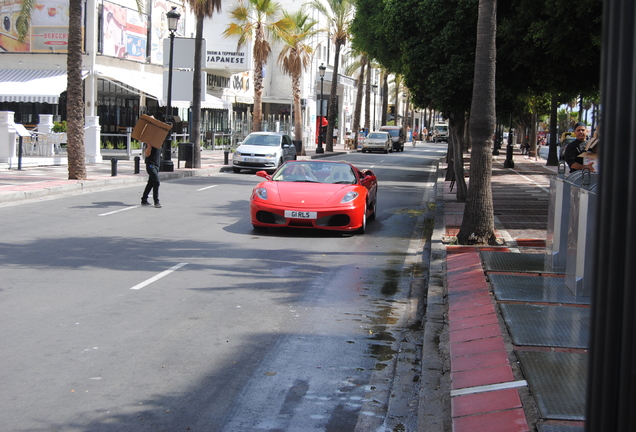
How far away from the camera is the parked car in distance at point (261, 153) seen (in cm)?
2756

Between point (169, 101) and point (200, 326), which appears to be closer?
point (200, 326)

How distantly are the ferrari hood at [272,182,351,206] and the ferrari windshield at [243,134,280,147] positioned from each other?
15.9 metres

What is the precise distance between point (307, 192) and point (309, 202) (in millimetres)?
389

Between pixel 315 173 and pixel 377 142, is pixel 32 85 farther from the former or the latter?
pixel 377 142

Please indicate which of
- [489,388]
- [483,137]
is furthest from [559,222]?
[489,388]

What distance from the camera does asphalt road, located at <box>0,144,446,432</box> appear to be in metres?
4.75

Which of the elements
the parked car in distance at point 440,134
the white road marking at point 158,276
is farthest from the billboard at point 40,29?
the parked car in distance at point 440,134

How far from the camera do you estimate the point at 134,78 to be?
3638 centimetres

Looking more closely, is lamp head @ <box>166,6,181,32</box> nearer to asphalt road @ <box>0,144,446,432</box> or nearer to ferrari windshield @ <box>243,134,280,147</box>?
ferrari windshield @ <box>243,134,280,147</box>

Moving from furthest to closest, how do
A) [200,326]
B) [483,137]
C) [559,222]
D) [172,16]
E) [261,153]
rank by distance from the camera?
[261,153], [172,16], [483,137], [559,222], [200,326]

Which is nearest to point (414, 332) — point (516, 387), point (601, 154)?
point (516, 387)

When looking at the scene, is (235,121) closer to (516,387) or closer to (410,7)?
(410,7)

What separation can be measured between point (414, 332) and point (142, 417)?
310cm

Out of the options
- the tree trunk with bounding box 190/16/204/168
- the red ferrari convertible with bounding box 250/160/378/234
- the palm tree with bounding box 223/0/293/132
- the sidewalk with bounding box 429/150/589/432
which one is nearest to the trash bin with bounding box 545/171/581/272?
the sidewalk with bounding box 429/150/589/432
